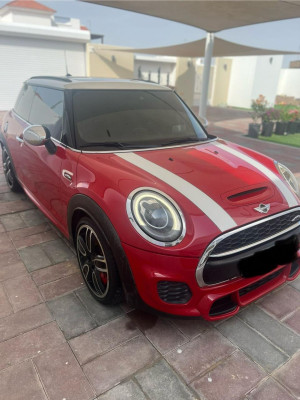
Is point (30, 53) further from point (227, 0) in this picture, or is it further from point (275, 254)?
point (275, 254)

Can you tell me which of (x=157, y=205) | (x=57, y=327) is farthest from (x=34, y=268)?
(x=157, y=205)

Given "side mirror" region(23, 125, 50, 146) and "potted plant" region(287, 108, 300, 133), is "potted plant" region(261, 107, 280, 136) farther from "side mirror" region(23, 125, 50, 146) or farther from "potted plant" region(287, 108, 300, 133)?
"side mirror" region(23, 125, 50, 146)

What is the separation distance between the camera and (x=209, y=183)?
1941 mm

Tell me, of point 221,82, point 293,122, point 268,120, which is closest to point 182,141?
point 268,120

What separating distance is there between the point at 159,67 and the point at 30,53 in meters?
10.3

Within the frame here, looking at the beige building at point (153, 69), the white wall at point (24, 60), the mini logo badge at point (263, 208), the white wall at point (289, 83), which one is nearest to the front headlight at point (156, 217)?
the mini logo badge at point (263, 208)

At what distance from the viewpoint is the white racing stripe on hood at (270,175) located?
208cm

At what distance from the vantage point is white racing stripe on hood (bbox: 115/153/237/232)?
5.57 feet

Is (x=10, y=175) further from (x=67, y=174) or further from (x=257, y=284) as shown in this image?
(x=257, y=284)

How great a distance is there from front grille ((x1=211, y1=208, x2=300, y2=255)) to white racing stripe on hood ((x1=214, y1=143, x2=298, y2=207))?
0.10 meters

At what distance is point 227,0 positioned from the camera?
5562 millimetres

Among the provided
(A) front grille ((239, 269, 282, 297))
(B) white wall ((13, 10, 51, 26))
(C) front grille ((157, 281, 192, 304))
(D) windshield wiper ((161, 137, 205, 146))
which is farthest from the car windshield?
(B) white wall ((13, 10, 51, 26))

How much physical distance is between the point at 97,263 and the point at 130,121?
4.18ft

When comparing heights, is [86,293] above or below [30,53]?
below
